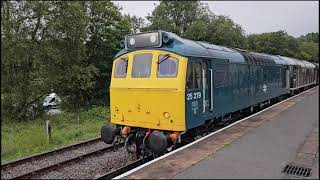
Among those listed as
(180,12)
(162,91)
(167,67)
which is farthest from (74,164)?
(180,12)

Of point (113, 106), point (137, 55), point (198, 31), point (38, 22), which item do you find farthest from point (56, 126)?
point (198, 31)

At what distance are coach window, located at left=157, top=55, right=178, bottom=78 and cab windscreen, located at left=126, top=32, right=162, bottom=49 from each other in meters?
0.45

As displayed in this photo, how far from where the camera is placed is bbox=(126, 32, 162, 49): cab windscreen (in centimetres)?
968

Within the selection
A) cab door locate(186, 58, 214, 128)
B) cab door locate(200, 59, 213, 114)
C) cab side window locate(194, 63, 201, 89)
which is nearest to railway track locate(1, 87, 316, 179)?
cab door locate(200, 59, 213, 114)

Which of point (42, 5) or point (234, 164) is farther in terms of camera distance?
point (42, 5)

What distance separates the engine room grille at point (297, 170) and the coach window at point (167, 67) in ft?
11.6

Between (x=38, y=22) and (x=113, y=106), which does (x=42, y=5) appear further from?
(x=113, y=106)

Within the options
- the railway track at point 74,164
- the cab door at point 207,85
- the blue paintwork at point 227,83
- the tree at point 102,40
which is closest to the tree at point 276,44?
the tree at point 102,40

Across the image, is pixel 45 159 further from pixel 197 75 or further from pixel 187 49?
pixel 187 49

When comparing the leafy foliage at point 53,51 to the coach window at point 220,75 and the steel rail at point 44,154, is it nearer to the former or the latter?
the coach window at point 220,75

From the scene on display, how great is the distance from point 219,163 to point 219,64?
14.7 ft

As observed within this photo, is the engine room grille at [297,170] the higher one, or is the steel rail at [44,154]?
the engine room grille at [297,170]

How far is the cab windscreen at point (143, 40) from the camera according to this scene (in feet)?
31.8

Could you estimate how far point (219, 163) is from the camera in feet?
25.2
